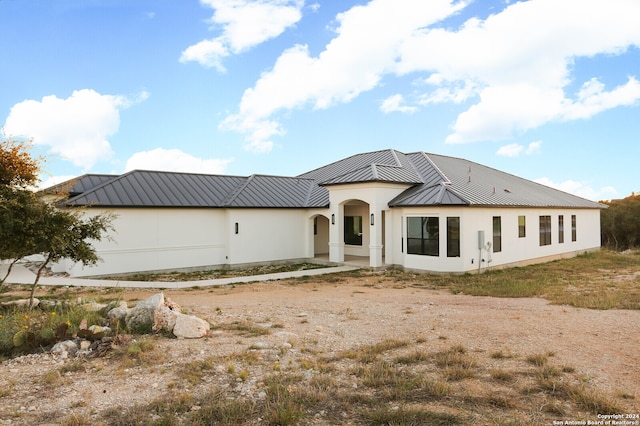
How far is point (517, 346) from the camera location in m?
7.67

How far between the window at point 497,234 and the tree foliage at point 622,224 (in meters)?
23.3

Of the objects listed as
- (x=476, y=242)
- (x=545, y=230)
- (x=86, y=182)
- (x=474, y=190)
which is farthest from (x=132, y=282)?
(x=545, y=230)

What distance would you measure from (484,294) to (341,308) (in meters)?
5.17

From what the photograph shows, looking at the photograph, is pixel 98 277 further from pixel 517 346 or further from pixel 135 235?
pixel 517 346

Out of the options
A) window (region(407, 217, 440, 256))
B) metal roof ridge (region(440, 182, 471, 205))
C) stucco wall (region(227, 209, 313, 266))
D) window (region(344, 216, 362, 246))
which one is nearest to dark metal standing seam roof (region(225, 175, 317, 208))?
stucco wall (region(227, 209, 313, 266))

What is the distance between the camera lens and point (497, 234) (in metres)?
19.8

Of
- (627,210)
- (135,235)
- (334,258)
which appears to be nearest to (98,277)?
(135,235)

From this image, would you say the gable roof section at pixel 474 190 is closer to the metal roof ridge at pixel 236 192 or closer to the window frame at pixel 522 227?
the window frame at pixel 522 227

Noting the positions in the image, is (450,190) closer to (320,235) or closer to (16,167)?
(320,235)

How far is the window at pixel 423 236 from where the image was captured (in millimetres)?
18578

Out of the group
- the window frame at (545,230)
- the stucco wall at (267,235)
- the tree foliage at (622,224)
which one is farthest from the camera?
the tree foliage at (622,224)

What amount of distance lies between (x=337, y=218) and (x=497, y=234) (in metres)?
7.34

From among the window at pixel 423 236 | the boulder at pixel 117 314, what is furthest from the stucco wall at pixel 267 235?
the boulder at pixel 117 314

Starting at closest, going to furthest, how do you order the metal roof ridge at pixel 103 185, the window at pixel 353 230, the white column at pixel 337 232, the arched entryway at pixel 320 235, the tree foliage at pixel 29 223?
the tree foliage at pixel 29 223 < the metal roof ridge at pixel 103 185 < the white column at pixel 337 232 < the window at pixel 353 230 < the arched entryway at pixel 320 235
